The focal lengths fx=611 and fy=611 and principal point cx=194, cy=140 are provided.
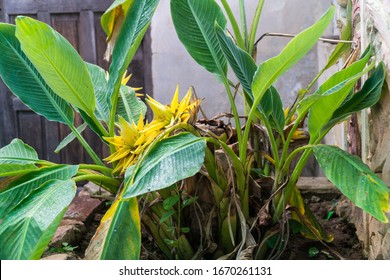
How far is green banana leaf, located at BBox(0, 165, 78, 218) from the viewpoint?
165 cm

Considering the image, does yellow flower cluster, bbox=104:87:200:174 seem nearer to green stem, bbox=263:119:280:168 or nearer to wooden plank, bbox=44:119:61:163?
green stem, bbox=263:119:280:168

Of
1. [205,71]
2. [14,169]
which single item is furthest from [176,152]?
[205,71]

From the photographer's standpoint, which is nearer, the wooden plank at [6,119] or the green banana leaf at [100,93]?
the green banana leaf at [100,93]

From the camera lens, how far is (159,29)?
11.4ft

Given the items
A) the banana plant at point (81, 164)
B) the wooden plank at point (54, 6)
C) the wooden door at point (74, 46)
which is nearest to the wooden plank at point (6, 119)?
the wooden door at point (74, 46)

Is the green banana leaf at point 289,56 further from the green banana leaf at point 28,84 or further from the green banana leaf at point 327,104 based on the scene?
the green banana leaf at point 28,84

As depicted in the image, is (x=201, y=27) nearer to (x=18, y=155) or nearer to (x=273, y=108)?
(x=273, y=108)

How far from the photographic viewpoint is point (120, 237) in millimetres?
1549

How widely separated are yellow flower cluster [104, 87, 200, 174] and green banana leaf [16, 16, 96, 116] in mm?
121

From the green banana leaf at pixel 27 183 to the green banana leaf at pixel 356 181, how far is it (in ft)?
2.23

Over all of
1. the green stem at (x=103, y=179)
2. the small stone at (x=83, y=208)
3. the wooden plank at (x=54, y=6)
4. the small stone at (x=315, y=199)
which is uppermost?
the wooden plank at (x=54, y=6)

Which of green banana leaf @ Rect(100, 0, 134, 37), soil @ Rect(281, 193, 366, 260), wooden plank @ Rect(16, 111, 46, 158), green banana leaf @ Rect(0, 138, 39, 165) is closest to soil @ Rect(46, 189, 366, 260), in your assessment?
soil @ Rect(281, 193, 366, 260)

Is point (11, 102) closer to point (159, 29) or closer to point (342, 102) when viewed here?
point (159, 29)

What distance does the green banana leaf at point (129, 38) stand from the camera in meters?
1.74
